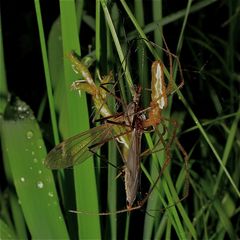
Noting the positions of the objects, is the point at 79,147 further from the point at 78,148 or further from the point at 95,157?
the point at 95,157

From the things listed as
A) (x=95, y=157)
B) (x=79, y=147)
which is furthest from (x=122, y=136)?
(x=95, y=157)

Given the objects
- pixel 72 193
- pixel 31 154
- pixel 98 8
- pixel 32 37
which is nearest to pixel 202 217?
pixel 72 193

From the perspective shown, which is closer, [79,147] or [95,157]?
[79,147]

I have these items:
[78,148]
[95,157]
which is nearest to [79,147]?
[78,148]

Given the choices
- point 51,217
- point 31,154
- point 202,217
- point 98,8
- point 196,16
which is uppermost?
point 98,8

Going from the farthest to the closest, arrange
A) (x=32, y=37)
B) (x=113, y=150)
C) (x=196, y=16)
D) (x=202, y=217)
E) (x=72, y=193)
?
(x=32, y=37) < (x=196, y=16) < (x=202, y=217) < (x=72, y=193) < (x=113, y=150)

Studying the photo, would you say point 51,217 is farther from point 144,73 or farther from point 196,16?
point 196,16
